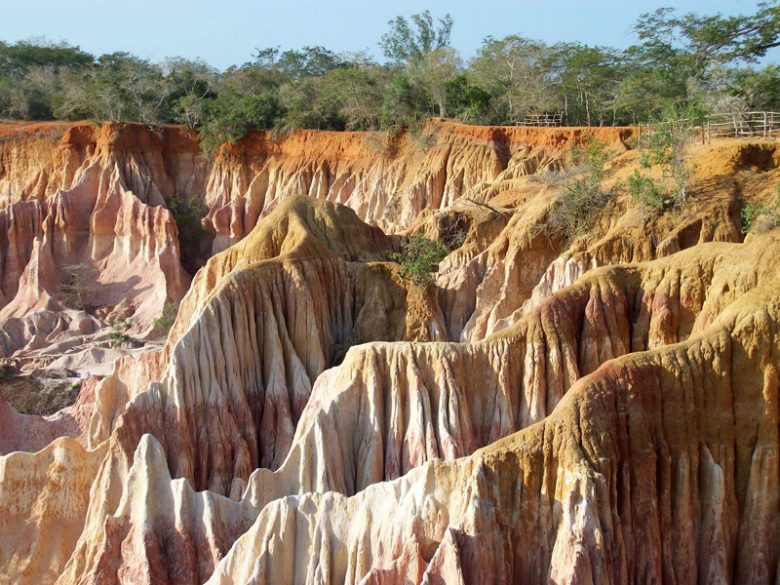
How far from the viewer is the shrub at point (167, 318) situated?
45156 mm

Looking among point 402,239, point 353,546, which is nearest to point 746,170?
point 402,239

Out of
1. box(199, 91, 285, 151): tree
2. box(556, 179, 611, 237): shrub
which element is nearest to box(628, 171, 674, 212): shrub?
box(556, 179, 611, 237): shrub

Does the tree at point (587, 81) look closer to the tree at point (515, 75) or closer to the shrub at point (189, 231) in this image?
the tree at point (515, 75)

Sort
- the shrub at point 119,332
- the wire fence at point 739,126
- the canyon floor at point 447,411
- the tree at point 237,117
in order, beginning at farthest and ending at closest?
the tree at point 237,117 → the shrub at point 119,332 → the wire fence at point 739,126 → the canyon floor at point 447,411

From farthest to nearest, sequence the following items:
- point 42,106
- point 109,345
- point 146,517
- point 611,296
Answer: point 42,106, point 109,345, point 611,296, point 146,517

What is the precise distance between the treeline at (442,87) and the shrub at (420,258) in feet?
41.6

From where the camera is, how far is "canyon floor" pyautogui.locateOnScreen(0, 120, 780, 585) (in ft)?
64.6

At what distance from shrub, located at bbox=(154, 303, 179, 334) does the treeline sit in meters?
11.3

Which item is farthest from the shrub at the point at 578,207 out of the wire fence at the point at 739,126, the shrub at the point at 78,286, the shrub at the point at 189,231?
the shrub at the point at 78,286

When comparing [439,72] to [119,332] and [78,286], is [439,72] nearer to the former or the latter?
[78,286]

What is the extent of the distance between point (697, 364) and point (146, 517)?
32.4 feet

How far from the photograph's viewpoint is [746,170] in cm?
3247

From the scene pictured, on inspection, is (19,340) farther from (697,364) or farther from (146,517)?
(697,364)

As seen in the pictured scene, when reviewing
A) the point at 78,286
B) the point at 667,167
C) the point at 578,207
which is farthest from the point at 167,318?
the point at 667,167
